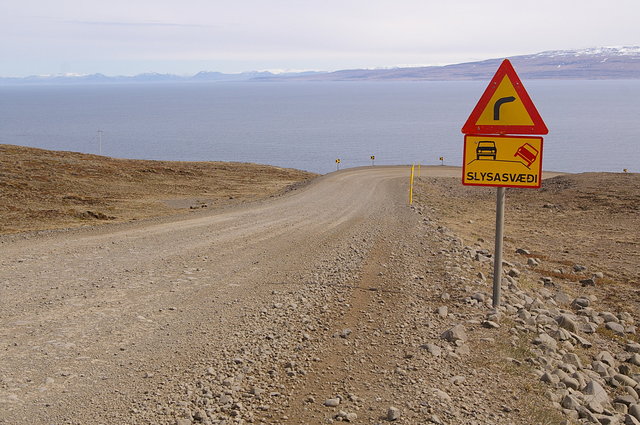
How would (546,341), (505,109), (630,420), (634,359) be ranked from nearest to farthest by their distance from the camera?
(630,420)
(546,341)
(505,109)
(634,359)

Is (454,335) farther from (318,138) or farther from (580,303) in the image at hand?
(318,138)

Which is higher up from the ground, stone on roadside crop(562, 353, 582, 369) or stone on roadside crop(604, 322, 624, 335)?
stone on roadside crop(562, 353, 582, 369)

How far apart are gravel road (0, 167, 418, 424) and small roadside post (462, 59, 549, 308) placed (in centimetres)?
312

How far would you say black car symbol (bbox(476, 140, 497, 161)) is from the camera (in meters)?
8.12

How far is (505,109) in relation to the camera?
7879 millimetres

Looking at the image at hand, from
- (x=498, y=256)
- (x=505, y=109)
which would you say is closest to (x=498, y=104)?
(x=505, y=109)

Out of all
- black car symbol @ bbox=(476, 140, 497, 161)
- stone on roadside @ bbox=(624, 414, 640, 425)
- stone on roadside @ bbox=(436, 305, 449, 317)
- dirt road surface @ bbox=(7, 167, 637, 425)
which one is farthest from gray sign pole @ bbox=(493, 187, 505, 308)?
stone on roadside @ bbox=(624, 414, 640, 425)

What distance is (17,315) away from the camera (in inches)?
304

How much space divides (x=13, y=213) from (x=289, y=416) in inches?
775

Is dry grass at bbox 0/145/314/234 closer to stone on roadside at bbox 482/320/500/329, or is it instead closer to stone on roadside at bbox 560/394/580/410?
stone on roadside at bbox 482/320/500/329

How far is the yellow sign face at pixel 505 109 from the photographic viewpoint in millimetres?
7766

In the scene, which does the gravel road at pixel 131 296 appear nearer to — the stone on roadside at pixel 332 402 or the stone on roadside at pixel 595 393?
the stone on roadside at pixel 332 402

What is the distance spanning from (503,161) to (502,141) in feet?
0.84

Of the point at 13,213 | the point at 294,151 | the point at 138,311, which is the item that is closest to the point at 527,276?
the point at 138,311
